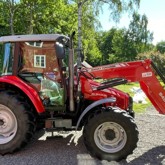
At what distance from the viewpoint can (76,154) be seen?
16.5 feet

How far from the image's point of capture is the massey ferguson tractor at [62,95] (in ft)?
15.8

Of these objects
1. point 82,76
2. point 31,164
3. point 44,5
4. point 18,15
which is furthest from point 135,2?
point 31,164

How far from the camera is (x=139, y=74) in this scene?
5379mm

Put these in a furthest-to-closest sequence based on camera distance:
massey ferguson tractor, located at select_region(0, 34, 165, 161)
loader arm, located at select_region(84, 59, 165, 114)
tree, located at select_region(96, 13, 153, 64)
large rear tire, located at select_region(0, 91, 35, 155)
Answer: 1. tree, located at select_region(96, 13, 153, 64)
2. loader arm, located at select_region(84, 59, 165, 114)
3. large rear tire, located at select_region(0, 91, 35, 155)
4. massey ferguson tractor, located at select_region(0, 34, 165, 161)

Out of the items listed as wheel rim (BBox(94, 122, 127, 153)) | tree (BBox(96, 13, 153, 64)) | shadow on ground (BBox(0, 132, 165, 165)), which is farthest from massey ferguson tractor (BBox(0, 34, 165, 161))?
tree (BBox(96, 13, 153, 64))

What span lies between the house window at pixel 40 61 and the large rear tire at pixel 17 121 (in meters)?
0.65

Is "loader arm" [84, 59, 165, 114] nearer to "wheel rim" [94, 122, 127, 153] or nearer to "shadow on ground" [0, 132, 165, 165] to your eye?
"wheel rim" [94, 122, 127, 153]

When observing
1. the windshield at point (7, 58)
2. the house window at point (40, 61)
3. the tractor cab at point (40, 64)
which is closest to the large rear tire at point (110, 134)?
the tractor cab at point (40, 64)

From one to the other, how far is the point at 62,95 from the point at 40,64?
675mm

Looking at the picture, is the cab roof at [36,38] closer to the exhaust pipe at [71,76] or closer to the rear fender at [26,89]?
the exhaust pipe at [71,76]

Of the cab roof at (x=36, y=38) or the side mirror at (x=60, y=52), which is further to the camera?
the cab roof at (x=36, y=38)

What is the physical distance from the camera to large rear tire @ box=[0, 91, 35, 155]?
16.4 feet

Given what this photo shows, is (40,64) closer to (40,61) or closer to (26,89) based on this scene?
(40,61)

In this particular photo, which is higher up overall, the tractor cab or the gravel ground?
the tractor cab
